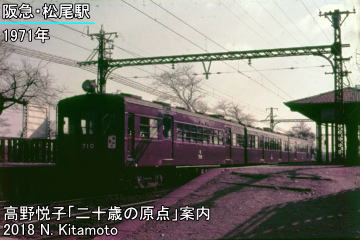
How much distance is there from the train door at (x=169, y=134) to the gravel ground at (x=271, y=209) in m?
4.16

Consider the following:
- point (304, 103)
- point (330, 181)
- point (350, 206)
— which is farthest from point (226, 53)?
point (350, 206)

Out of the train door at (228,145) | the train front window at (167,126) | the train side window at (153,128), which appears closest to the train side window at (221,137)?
the train door at (228,145)

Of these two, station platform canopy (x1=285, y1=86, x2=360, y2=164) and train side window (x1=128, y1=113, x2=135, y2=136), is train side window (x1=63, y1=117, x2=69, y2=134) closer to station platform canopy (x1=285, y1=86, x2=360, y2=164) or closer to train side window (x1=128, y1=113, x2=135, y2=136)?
train side window (x1=128, y1=113, x2=135, y2=136)

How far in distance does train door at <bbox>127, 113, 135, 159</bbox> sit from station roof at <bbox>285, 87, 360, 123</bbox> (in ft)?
45.0

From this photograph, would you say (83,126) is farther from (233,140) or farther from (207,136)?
(233,140)

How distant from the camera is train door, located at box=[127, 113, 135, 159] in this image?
48.7 ft

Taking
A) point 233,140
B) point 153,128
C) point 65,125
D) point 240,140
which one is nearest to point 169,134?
point 153,128

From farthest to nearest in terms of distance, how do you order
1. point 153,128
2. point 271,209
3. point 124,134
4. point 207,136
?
1. point 207,136
2. point 153,128
3. point 124,134
4. point 271,209

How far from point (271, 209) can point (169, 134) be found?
8225 millimetres

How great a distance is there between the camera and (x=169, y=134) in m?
17.2

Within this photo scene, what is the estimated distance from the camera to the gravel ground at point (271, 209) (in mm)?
7961

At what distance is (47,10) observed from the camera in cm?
910

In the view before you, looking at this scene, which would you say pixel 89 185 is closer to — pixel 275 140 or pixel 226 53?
pixel 226 53

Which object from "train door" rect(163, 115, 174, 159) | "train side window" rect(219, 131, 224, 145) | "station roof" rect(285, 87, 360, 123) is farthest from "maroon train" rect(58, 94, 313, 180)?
"station roof" rect(285, 87, 360, 123)
